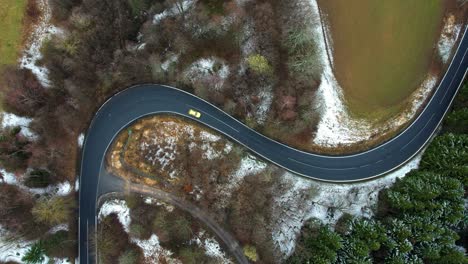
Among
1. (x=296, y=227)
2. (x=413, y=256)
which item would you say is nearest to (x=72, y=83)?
(x=296, y=227)

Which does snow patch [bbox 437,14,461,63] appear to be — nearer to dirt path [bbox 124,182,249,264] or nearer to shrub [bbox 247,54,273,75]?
shrub [bbox 247,54,273,75]

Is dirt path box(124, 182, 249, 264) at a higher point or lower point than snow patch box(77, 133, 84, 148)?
lower

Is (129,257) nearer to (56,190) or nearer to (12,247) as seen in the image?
(56,190)

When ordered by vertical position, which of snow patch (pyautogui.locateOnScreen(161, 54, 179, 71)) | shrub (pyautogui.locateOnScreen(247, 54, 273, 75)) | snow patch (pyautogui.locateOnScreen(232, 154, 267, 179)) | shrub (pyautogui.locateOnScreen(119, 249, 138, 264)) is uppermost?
snow patch (pyautogui.locateOnScreen(161, 54, 179, 71))

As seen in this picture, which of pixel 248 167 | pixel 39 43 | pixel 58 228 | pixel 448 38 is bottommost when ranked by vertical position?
pixel 58 228

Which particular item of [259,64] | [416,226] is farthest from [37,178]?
[416,226]

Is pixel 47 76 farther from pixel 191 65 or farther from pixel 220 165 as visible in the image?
pixel 220 165

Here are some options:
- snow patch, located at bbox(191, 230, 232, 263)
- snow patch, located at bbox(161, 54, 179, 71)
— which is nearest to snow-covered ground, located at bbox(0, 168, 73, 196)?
snow patch, located at bbox(191, 230, 232, 263)

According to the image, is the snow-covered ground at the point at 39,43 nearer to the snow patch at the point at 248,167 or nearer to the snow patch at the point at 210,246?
the snow patch at the point at 248,167
